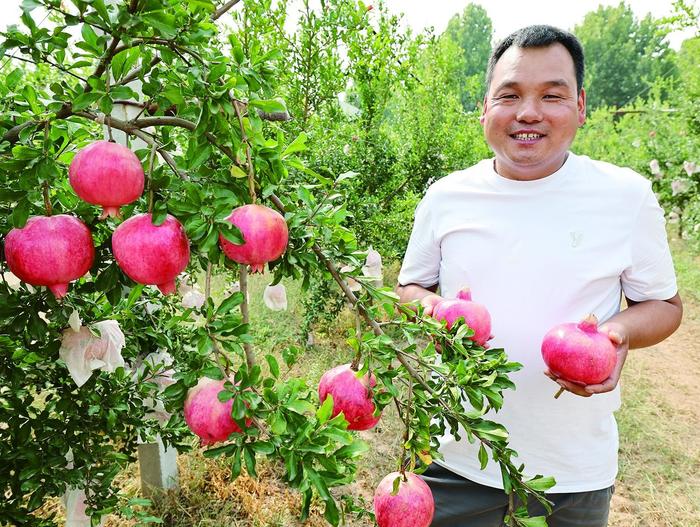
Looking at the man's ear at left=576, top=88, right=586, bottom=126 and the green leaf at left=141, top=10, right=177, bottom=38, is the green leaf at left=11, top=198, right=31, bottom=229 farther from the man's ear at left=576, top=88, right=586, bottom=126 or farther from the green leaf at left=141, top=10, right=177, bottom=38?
the man's ear at left=576, top=88, right=586, bottom=126

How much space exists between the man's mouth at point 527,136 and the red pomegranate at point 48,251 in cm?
112

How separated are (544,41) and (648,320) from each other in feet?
2.60

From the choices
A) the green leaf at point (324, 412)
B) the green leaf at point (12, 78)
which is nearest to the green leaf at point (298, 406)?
the green leaf at point (324, 412)

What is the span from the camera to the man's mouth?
4.56ft

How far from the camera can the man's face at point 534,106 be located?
1364mm

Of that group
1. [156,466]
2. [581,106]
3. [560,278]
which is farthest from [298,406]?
[156,466]

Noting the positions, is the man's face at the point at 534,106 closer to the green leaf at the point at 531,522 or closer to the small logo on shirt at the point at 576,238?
the small logo on shirt at the point at 576,238

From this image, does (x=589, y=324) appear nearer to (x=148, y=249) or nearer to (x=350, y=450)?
(x=350, y=450)

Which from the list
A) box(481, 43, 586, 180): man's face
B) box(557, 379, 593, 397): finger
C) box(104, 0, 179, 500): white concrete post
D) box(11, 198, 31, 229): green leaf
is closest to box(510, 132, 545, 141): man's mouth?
box(481, 43, 586, 180): man's face

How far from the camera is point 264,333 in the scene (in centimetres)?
425

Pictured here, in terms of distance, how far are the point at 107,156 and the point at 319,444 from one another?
0.44 meters

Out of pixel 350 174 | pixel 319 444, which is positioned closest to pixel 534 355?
pixel 350 174

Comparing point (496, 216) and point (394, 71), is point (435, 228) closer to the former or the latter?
point (496, 216)

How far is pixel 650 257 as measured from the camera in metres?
1.42
